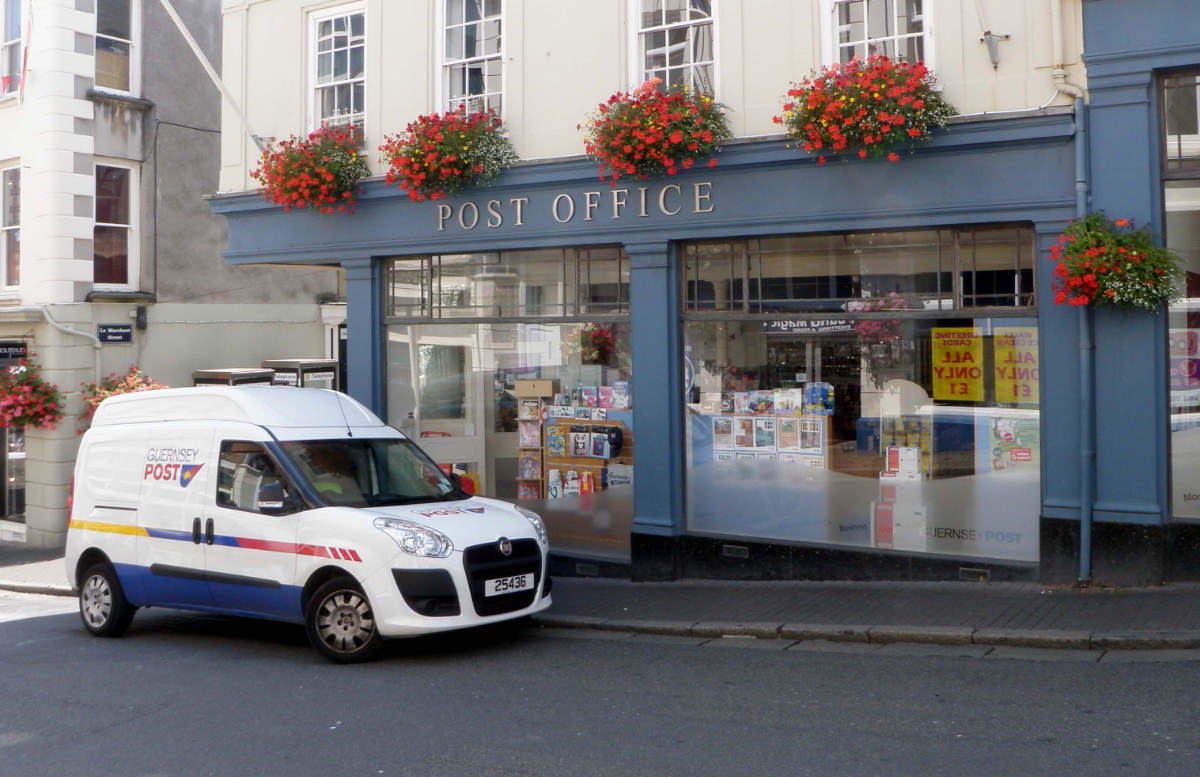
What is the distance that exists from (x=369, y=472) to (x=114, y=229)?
10.8 meters

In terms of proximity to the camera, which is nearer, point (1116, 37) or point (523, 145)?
point (1116, 37)

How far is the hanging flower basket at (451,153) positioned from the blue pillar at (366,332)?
5.12 ft

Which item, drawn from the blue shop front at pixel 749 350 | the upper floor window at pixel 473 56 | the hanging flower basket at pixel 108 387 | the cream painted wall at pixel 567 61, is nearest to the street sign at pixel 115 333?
the hanging flower basket at pixel 108 387

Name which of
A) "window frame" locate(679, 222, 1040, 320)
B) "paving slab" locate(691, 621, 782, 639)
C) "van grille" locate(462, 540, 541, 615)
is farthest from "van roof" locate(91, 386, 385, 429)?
"window frame" locate(679, 222, 1040, 320)

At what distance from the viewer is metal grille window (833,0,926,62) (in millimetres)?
10969

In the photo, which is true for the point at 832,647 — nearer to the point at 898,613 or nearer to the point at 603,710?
the point at 898,613

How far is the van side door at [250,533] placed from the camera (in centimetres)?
920

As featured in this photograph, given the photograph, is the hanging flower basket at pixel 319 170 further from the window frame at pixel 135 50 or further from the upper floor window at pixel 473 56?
the window frame at pixel 135 50

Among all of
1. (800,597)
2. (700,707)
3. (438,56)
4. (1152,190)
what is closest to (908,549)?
(800,597)

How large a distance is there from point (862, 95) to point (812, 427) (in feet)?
10.7

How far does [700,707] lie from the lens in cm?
715

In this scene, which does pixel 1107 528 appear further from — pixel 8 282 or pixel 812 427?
pixel 8 282

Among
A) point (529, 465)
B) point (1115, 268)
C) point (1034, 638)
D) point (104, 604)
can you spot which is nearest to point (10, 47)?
point (529, 465)

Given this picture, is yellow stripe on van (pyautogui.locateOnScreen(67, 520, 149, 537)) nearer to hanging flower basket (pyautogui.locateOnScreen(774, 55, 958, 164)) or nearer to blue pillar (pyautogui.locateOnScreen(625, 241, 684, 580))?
blue pillar (pyautogui.locateOnScreen(625, 241, 684, 580))
